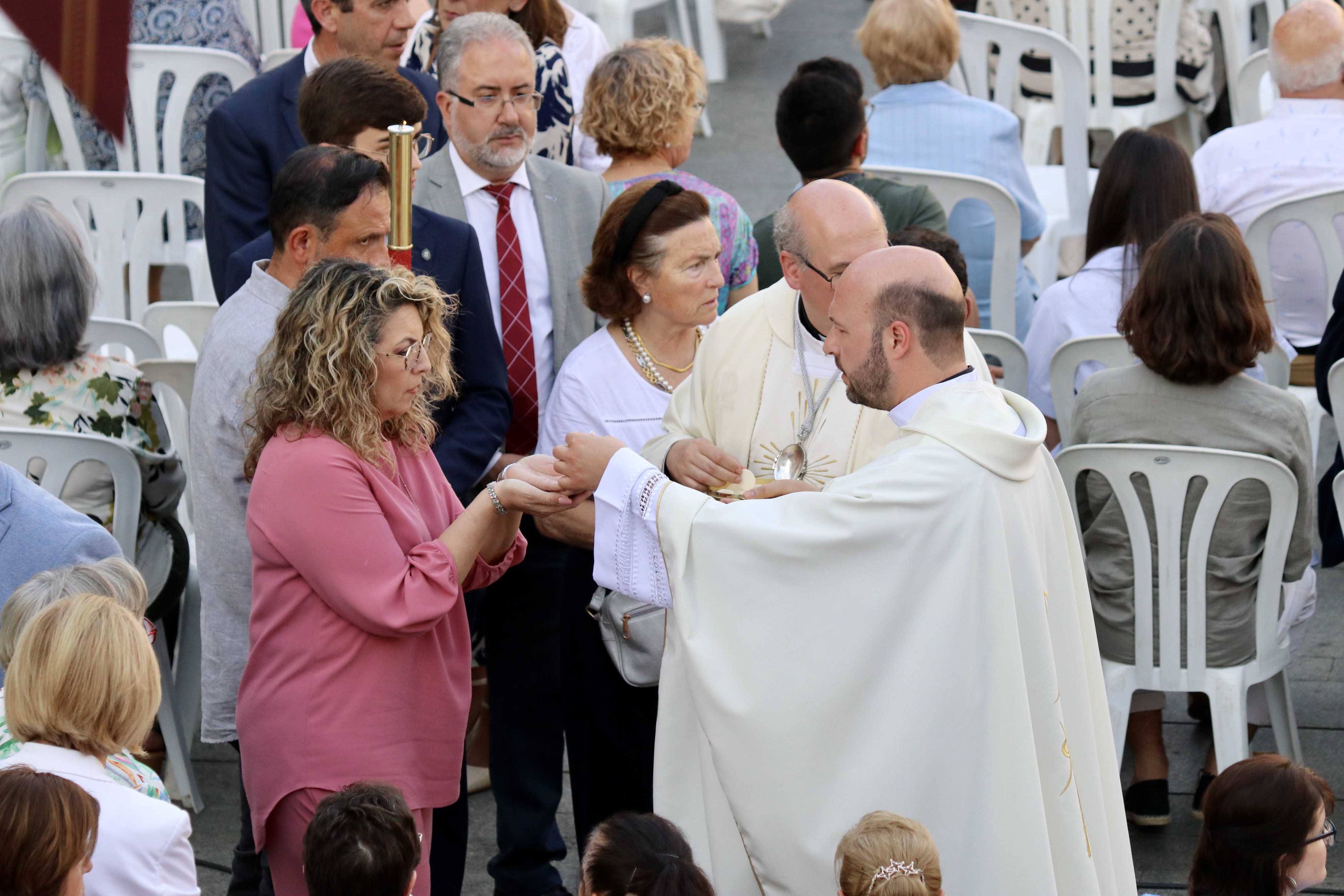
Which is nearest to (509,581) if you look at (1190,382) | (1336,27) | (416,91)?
(416,91)

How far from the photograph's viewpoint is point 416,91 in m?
3.95

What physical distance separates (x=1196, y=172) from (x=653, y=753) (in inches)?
134

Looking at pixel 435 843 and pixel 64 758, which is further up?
pixel 64 758

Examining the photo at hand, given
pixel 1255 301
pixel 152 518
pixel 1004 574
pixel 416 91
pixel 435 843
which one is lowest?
pixel 435 843

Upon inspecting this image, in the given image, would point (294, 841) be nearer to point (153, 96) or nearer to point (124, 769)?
point (124, 769)

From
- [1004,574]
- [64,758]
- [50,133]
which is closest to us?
[64,758]

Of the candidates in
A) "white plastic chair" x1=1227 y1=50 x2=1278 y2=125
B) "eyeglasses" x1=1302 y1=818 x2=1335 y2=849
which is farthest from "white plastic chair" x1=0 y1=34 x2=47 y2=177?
"eyeglasses" x1=1302 y1=818 x2=1335 y2=849

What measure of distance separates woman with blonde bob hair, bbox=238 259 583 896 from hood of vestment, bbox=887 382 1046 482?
0.75 m

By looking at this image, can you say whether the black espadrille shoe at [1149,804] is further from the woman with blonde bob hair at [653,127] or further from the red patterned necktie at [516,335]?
the red patterned necktie at [516,335]

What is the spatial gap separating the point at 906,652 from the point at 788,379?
0.90 meters

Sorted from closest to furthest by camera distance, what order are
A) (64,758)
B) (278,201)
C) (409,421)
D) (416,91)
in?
(64,758) < (409,421) < (278,201) < (416,91)

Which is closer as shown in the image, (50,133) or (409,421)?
(409,421)

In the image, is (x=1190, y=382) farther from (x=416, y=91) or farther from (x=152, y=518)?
(x=152, y=518)

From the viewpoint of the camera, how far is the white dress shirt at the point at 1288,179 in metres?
5.39
